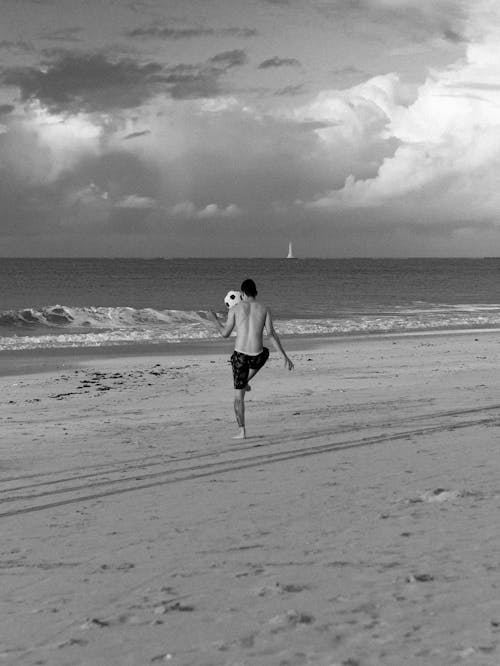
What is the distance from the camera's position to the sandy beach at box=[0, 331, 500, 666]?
13.2ft

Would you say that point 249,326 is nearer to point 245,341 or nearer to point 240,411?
point 245,341

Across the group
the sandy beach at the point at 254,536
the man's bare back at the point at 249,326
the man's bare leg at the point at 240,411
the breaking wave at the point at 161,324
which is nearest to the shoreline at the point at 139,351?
the breaking wave at the point at 161,324

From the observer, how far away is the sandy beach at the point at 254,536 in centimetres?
402

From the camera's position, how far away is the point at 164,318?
1517 inches

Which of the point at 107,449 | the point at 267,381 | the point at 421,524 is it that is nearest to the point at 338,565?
the point at 421,524

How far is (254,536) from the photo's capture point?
18.6ft

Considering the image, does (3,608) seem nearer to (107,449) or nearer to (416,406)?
(107,449)

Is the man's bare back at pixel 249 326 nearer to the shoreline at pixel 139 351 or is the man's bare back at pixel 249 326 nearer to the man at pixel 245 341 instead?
the man at pixel 245 341

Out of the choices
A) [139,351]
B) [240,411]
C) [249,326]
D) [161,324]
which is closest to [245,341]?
[249,326]

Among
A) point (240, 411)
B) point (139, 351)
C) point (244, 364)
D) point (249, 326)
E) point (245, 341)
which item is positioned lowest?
point (240, 411)

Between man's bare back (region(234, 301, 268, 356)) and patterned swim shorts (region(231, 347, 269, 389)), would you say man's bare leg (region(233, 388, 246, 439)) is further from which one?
man's bare back (region(234, 301, 268, 356))

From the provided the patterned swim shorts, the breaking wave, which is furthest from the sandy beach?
the breaking wave

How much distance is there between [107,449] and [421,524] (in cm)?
440

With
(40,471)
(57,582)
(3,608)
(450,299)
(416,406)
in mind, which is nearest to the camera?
(3,608)
